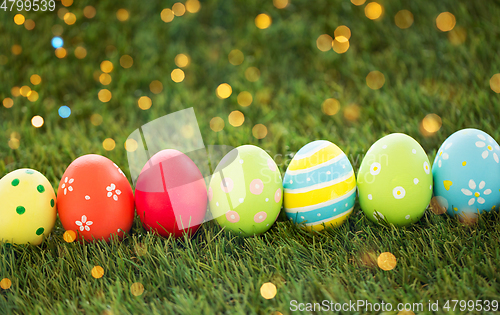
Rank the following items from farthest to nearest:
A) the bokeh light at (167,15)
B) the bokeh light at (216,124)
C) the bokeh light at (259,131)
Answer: the bokeh light at (167,15)
the bokeh light at (216,124)
the bokeh light at (259,131)

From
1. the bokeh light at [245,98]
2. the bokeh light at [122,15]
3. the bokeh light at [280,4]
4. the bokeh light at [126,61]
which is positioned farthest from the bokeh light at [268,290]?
the bokeh light at [122,15]

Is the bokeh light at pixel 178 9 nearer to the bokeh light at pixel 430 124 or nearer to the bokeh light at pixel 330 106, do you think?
the bokeh light at pixel 330 106

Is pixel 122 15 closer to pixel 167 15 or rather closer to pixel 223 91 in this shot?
pixel 167 15

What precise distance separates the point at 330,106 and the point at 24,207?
2.03 meters

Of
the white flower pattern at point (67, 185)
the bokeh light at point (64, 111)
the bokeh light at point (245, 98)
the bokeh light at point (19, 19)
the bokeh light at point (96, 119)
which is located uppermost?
the bokeh light at point (19, 19)

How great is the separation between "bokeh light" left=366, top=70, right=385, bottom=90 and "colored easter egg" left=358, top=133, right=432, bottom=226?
1.53m

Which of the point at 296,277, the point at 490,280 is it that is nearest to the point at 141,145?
the point at 296,277

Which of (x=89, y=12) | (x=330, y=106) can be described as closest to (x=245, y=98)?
(x=330, y=106)

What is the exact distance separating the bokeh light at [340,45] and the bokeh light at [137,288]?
2.55 metres

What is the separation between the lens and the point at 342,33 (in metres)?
3.26

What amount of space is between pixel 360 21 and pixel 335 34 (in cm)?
26

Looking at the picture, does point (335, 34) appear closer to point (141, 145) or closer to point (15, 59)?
point (141, 145)

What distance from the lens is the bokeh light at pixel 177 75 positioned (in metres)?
3.14

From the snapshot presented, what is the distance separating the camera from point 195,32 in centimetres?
342
